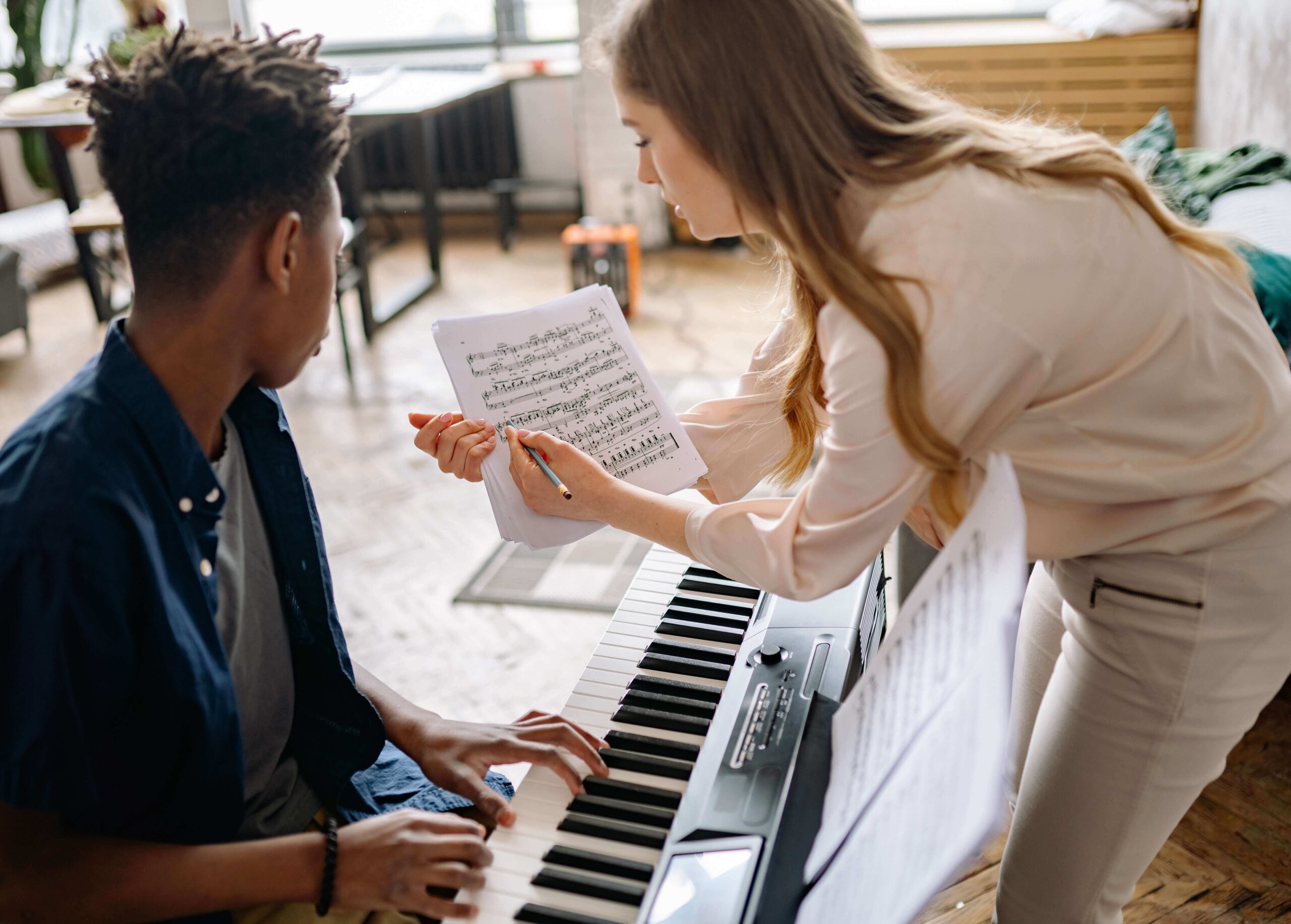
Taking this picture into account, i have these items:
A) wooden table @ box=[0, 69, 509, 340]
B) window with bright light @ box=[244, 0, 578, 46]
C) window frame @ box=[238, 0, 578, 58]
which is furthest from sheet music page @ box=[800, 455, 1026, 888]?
window with bright light @ box=[244, 0, 578, 46]

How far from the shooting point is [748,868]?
3.06ft

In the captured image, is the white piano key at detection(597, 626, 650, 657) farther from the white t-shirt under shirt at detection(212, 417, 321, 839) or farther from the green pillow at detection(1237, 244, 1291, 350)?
the green pillow at detection(1237, 244, 1291, 350)

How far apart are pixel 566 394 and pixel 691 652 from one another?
1.20ft

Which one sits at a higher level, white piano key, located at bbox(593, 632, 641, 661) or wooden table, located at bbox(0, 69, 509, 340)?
white piano key, located at bbox(593, 632, 641, 661)

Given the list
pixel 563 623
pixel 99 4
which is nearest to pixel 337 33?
pixel 99 4

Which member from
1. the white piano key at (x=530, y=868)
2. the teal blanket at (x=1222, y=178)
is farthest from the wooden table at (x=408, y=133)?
the white piano key at (x=530, y=868)

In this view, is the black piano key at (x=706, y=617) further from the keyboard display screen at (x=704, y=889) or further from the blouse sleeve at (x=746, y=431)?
the keyboard display screen at (x=704, y=889)

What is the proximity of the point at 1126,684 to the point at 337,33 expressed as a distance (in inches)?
282

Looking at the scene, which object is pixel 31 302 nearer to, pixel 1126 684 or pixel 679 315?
pixel 679 315

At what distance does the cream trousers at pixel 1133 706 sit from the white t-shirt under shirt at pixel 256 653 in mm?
856

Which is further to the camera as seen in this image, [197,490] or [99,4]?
[99,4]

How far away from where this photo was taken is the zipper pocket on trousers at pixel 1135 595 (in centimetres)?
119

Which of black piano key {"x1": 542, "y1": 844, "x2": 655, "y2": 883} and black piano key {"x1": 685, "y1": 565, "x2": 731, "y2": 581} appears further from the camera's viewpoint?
black piano key {"x1": 685, "y1": 565, "x2": 731, "y2": 581}

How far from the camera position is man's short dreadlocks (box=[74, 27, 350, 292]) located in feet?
3.02
